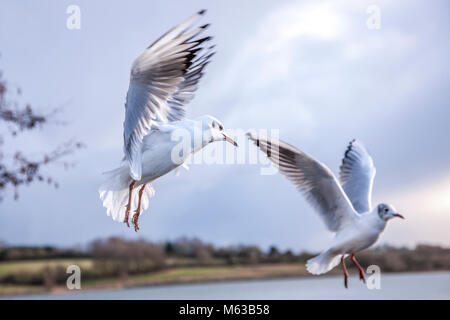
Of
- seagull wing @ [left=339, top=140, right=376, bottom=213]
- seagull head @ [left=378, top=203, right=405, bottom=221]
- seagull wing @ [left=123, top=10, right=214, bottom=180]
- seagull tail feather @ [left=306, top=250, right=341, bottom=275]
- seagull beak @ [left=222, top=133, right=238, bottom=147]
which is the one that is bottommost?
seagull tail feather @ [left=306, top=250, right=341, bottom=275]

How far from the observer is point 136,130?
6.46 ft

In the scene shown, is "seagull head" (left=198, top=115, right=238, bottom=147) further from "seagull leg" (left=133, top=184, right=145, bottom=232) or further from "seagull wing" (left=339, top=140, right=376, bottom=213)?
"seagull wing" (left=339, top=140, right=376, bottom=213)

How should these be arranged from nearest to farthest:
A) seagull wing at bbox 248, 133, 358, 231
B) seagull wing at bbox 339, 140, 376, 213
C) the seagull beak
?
the seagull beak → seagull wing at bbox 248, 133, 358, 231 → seagull wing at bbox 339, 140, 376, 213

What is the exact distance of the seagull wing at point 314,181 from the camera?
2207mm

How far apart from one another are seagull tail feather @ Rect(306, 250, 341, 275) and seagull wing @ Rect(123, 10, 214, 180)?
856mm

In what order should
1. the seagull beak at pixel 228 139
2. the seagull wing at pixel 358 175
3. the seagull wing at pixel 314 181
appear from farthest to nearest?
the seagull wing at pixel 358 175, the seagull wing at pixel 314 181, the seagull beak at pixel 228 139

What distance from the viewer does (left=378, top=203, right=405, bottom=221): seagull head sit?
79.4 inches

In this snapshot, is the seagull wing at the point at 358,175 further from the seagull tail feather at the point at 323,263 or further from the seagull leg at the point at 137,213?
the seagull leg at the point at 137,213

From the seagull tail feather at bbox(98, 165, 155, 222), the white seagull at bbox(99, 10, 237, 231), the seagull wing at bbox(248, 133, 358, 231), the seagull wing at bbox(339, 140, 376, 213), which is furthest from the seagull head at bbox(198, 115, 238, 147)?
the seagull wing at bbox(339, 140, 376, 213)

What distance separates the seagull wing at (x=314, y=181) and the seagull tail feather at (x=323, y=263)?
0.13m

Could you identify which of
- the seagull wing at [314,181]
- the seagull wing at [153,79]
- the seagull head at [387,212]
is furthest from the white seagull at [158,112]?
the seagull head at [387,212]
